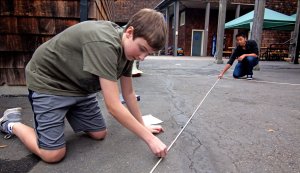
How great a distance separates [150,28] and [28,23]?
2.24 meters

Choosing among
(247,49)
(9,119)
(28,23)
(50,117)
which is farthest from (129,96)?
(247,49)

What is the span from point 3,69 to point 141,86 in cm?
188

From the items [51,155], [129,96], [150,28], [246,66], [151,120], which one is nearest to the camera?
[150,28]

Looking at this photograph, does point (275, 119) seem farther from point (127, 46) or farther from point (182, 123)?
point (127, 46)

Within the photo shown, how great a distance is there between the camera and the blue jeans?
5.43m

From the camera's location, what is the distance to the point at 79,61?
61.2 inches

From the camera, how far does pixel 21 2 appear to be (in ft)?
9.81

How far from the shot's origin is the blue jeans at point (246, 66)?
5.43 m

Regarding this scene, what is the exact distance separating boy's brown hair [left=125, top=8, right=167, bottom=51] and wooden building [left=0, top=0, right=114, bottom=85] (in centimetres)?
169

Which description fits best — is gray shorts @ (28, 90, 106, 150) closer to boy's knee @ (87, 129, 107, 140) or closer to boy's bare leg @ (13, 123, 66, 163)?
boy's bare leg @ (13, 123, 66, 163)

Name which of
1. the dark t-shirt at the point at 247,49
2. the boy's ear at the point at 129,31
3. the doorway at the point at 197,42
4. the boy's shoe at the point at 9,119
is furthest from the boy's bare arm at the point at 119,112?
the doorway at the point at 197,42

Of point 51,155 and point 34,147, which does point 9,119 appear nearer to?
point 34,147

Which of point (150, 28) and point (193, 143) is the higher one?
point (150, 28)

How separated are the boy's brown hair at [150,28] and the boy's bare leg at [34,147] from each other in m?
0.83
